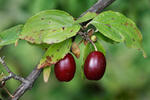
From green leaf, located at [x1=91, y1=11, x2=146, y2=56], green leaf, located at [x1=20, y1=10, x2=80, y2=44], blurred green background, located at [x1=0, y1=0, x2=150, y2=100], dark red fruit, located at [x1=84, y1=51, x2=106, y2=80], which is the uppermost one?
green leaf, located at [x1=20, y1=10, x2=80, y2=44]

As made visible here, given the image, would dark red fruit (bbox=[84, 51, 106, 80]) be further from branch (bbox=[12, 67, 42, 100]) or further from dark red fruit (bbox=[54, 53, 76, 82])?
branch (bbox=[12, 67, 42, 100])

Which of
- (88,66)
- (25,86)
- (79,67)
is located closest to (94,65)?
(88,66)

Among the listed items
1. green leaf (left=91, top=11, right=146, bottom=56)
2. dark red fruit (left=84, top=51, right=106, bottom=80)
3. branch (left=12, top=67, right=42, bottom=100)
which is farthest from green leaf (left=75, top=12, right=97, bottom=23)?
branch (left=12, top=67, right=42, bottom=100)

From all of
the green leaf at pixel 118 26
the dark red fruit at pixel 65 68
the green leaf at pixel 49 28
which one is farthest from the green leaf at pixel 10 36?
the green leaf at pixel 118 26

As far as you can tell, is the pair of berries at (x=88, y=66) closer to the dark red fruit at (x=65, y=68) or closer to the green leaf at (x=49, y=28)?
the dark red fruit at (x=65, y=68)

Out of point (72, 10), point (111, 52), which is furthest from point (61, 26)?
point (111, 52)

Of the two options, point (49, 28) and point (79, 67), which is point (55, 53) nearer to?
point (49, 28)

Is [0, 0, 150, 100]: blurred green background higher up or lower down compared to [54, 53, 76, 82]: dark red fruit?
lower down
